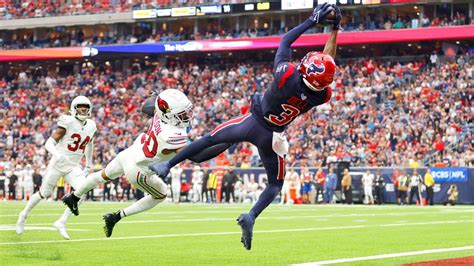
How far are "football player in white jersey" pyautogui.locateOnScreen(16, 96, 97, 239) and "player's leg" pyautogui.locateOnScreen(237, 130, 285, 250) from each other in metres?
4.02

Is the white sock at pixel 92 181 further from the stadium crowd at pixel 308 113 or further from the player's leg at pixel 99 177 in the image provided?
the stadium crowd at pixel 308 113

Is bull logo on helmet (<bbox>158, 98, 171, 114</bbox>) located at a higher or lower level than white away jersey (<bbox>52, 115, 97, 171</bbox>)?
higher

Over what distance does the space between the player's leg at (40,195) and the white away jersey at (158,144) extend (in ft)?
9.95

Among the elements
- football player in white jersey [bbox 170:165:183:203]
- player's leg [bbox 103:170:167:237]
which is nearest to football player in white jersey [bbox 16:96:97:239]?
player's leg [bbox 103:170:167:237]

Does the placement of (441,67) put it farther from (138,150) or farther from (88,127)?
(138,150)

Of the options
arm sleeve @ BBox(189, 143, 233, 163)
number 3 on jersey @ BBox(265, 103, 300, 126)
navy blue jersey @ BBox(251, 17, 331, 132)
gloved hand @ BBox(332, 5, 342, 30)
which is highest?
gloved hand @ BBox(332, 5, 342, 30)

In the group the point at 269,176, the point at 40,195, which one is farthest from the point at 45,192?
the point at 269,176

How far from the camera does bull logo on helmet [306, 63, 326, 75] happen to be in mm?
8141

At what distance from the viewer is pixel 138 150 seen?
959 centimetres

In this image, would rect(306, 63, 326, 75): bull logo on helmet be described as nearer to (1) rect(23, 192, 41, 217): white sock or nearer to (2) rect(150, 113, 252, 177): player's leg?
(2) rect(150, 113, 252, 177): player's leg

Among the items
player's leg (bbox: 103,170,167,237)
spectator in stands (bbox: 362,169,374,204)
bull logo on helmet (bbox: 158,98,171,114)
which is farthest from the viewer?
spectator in stands (bbox: 362,169,374,204)

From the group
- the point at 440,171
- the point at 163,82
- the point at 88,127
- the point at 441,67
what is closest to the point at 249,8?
the point at 163,82

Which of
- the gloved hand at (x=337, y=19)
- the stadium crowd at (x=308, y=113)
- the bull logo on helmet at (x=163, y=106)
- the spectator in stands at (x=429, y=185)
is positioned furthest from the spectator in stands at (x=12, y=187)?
the gloved hand at (x=337, y=19)

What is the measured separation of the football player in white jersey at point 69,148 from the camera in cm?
1211
